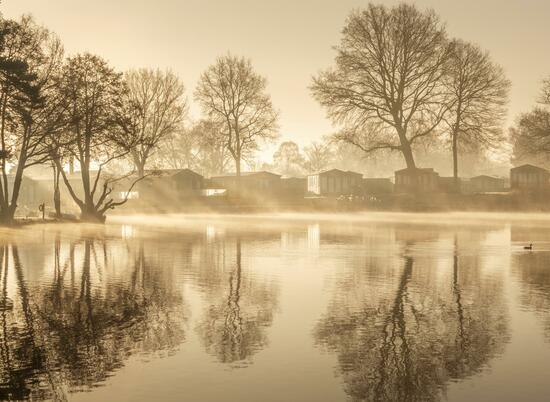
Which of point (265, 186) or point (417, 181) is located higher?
point (265, 186)

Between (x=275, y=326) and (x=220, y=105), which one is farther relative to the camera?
(x=220, y=105)

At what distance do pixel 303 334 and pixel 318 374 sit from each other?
9.71 feet

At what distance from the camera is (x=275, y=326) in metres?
15.7

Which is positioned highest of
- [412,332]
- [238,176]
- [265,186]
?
[238,176]

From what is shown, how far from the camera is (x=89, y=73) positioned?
5688cm

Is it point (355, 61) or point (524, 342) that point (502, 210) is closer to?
point (355, 61)

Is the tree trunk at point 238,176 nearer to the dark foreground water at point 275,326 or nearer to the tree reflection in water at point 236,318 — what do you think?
the dark foreground water at point 275,326

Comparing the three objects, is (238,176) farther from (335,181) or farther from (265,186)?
(335,181)

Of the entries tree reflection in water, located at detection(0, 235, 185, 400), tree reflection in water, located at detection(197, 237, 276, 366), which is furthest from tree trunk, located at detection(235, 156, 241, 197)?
tree reflection in water, located at detection(197, 237, 276, 366)

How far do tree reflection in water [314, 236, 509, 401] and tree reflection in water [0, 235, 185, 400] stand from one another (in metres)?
3.68

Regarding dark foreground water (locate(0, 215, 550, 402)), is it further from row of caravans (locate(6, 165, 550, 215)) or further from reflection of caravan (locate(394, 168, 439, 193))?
reflection of caravan (locate(394, 168, 439, 193))

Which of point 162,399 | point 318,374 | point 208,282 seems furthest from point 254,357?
point 208,282

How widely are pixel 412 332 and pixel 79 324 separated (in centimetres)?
735

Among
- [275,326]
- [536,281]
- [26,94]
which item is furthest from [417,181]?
[275,326]
